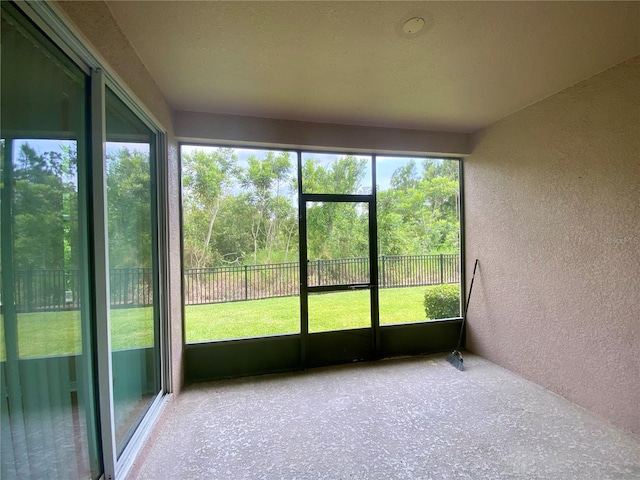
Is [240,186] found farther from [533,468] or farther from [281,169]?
[533,468]

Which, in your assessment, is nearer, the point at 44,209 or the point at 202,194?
the point at 44,209

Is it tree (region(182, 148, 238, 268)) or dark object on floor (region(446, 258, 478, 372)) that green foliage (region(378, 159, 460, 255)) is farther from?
tree (region(182, 148, 238, 268))

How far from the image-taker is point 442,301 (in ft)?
12.0

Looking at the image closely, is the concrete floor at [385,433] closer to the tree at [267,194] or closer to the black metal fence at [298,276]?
the black metal fence at [298,276]

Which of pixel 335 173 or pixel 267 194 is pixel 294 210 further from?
pixel 335 173

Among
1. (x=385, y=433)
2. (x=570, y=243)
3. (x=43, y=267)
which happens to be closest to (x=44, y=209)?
(x=43, y=267)

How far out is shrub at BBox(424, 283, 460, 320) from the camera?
11.9ft

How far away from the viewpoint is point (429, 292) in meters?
3.64

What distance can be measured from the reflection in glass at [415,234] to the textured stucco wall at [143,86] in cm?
222

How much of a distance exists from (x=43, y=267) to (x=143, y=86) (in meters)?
1.49

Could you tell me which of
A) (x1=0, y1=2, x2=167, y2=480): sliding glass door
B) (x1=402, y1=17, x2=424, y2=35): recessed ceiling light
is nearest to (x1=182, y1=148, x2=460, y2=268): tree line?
(x1=0, y1=2, x2=167, y2=480): sliding glass door

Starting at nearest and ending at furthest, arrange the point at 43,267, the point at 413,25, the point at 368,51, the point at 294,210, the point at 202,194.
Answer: the point at 43,267
the point at 413,25
the point at 368,51
the point at 202,194
the point at 294,210

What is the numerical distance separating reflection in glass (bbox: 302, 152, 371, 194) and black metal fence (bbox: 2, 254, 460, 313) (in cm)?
84

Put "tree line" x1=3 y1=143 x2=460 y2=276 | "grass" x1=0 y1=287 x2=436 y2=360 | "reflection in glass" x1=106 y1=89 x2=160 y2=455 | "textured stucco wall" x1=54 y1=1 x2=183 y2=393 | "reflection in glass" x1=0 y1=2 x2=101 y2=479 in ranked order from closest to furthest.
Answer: "reflection in glass" x1=0 y1=2 x2=101 y2=479 < "textured stucco wall" x1=54 y1=1 x2=183 y2=393 < "reflection in glass" x1=106 y1=89 x2=160 y2=455 < "tree line" x1=3 y1=143 x2=460 y2=276 < "grass" x1=0 y1=287 x2=436 y2=360
